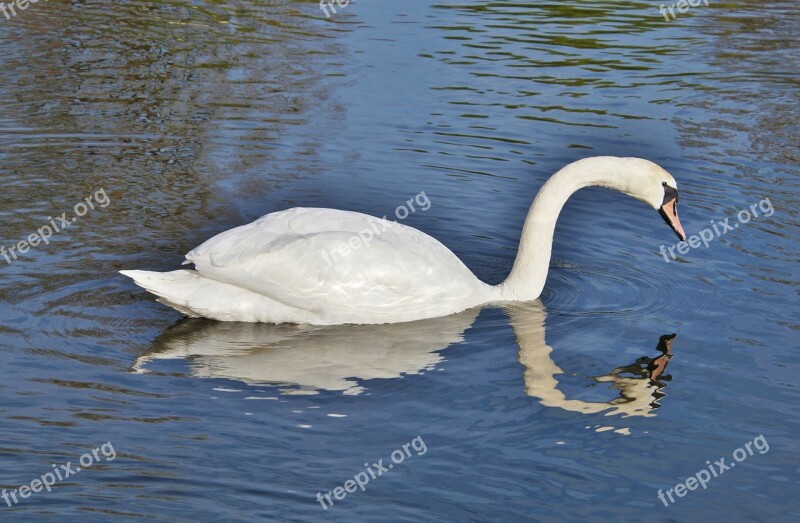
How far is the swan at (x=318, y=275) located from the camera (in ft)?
29.2

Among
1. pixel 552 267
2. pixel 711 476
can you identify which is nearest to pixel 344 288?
pixel 552 267

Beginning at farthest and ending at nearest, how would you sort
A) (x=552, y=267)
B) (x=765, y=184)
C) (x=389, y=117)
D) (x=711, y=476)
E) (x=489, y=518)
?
(x=389, y=117), (x=765, y=184), (x=552, y=267), (x=711, y=476), (x=489, y=518)

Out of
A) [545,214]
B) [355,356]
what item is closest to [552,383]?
[355,356]

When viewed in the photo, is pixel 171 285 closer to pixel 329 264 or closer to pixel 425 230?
pixel 329 264

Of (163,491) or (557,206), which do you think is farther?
(557,206)

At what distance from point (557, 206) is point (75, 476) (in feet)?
15.2

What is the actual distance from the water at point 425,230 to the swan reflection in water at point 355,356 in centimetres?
3

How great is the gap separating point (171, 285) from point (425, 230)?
9.56ft

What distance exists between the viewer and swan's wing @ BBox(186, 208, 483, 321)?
8922 millimetres

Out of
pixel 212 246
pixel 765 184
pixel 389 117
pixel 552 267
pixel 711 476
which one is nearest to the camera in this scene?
pixel 711 476

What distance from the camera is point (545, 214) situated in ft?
32.3

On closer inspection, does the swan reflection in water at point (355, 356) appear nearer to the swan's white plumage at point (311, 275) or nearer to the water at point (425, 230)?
the water at point (425, 230)

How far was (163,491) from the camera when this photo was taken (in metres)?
6.45

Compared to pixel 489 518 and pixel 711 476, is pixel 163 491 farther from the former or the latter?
pixel 711 476
